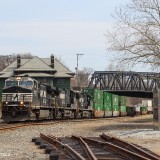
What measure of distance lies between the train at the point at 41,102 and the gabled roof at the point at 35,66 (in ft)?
134

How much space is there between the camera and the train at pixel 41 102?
29844 millimetres

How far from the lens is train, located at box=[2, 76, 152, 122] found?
29.8 meters

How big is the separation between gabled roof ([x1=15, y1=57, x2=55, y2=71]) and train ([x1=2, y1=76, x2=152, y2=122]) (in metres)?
40.8

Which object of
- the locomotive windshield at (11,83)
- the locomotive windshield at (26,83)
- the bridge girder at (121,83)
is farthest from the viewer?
the bridge girder at (121,83)

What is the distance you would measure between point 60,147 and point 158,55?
1738cm

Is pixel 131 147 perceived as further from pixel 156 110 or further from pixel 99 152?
pixel 156 110

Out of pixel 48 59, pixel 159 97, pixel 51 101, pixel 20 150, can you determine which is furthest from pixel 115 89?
pixel 20 150

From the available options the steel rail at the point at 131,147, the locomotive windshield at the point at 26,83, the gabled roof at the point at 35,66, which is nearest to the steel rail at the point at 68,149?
the steel rail at the point at 131,147

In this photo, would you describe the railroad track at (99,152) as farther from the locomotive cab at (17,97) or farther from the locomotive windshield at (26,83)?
the locomotive windshield at (26,83)

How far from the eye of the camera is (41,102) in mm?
32438

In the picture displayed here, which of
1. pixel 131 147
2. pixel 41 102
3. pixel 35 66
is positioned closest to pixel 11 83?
pixel 41 102

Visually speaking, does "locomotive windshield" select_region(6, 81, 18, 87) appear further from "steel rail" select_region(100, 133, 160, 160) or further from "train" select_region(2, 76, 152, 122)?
"steel rail" select_region(100, 133, 160, 160)

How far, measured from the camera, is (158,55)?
28.8 metres

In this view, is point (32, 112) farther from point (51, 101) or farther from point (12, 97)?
point (51, 101)
